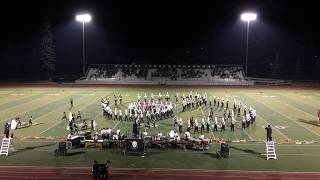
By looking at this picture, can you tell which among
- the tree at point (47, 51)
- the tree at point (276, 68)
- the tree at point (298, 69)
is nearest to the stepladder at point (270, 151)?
the tree at point (276, 68)

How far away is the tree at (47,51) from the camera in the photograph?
69.7 meters

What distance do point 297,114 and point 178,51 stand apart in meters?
41.2

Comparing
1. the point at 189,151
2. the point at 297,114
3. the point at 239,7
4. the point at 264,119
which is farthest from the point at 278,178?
the point at 239,7

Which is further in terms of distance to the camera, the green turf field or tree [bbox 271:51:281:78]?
tree [bbox 271:51:281:78]

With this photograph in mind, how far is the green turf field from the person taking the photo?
19547mm

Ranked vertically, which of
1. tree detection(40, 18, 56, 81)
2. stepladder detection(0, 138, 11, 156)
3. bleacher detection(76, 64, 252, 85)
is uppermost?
tree detection(40, 18, 56, 81)

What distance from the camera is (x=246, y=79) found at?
201 feet

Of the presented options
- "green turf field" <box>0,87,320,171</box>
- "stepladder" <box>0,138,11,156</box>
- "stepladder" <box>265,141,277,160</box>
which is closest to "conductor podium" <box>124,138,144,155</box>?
"green turf field" <box>0,87,320,171</box>

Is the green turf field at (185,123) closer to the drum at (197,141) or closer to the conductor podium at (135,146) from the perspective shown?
the conductor podium at (135,146)

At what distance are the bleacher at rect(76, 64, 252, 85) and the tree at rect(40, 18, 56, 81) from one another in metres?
6.86

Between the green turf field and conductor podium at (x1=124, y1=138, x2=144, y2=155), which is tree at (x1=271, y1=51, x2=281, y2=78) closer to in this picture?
the green turf field

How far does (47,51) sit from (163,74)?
64.7 ft

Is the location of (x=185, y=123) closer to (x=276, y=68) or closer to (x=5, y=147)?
(x=5, y=147)

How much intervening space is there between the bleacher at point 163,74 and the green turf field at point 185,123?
12440mm
